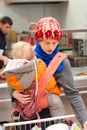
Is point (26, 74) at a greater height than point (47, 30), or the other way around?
point (47, 30)

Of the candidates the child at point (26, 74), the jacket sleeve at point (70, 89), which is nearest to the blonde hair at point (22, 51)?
the child at point (26, 74)

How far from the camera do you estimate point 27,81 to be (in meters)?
1.11

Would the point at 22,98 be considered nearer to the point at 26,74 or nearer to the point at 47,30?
the point at 26,74

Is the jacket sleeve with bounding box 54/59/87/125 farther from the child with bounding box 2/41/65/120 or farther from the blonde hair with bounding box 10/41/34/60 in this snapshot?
the blonde hair with bounding box 10/41/34/60

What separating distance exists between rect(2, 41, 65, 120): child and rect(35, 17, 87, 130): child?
0.14 ft

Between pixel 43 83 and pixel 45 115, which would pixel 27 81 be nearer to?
pixel 43 83

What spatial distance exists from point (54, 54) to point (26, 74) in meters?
0.15

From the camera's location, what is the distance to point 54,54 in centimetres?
117

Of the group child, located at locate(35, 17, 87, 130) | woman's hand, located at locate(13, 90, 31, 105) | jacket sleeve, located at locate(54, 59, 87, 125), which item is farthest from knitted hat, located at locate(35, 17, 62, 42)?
woman's hand, located at locate(13, 90, 31, 105)

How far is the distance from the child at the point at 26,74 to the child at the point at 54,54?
41 millimetres

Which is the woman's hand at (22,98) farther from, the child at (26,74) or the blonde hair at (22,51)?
the blonde hair at (22,51)

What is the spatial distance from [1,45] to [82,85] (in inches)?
34.9

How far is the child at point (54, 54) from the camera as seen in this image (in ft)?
3.74

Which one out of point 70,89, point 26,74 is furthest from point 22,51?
point 70,89
